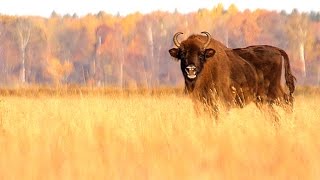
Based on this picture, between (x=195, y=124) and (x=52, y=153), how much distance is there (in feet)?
9.01

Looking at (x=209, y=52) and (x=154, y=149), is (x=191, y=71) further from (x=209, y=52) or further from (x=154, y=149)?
(x=154, y=149)

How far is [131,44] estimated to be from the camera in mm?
64750

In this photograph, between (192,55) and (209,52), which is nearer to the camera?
(192,55)

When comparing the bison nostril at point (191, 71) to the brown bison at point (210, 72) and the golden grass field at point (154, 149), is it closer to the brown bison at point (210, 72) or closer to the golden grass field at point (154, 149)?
the brown bison at point (210, 72)

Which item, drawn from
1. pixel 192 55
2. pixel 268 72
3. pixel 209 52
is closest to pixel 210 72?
pixel 209 52

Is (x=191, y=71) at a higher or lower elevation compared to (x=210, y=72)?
higher

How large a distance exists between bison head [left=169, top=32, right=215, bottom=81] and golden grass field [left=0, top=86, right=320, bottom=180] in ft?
4.64

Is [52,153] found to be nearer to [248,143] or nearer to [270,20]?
[248,143]

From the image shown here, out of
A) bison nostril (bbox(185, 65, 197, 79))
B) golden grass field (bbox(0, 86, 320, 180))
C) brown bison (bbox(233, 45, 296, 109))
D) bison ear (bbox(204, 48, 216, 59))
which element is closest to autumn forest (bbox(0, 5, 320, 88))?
brown bison (bbox(233, 45, 296, 109))

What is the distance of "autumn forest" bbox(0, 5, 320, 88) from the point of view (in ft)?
197

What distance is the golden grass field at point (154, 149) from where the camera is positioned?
5336 millimetres

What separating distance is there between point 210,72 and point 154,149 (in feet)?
16.1

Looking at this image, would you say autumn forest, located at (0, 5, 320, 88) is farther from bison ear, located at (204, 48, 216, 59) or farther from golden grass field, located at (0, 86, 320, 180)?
golden grass field, located at (0, 86, 320, 180)

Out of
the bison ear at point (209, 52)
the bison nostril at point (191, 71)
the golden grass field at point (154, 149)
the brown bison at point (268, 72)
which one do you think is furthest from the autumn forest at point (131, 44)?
the golden grass field at point (154, 149)
